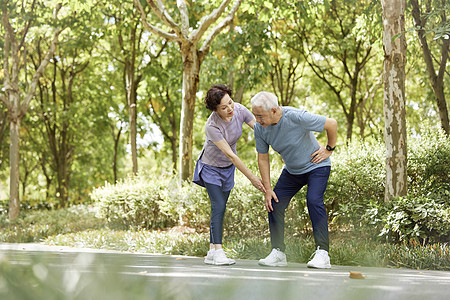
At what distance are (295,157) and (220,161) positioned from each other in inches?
33.9

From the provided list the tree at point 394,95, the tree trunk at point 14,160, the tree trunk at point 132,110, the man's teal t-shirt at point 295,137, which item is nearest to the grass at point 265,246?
the tree at point 394,95

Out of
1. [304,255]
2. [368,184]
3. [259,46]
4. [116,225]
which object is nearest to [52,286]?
[304,255]

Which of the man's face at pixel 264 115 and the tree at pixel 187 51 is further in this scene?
the tree at pixel 187 51

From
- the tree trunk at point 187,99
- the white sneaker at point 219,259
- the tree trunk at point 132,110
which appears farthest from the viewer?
the tree trunk at point 132,110

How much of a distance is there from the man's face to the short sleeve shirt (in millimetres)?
509

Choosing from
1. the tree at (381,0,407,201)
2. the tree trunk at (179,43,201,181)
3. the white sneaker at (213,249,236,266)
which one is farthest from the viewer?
the tree trunk at (179,43,201,181)

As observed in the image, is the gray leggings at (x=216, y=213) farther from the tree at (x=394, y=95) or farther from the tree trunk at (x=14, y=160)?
the tree trunk at (x=14, y=160)

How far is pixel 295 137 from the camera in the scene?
187 inches

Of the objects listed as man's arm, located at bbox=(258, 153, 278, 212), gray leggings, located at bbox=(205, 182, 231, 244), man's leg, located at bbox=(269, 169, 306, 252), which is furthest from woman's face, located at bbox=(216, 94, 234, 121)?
man's leg, located at bbox=(269, 169, 306, 252)

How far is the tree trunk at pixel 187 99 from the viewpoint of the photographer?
1082cm

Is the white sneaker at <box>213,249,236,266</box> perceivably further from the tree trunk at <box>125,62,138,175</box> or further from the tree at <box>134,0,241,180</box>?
the tree trunk at <box>125,62,138,175</box>

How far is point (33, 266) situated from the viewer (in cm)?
181

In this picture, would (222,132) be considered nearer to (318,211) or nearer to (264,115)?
(264,115)

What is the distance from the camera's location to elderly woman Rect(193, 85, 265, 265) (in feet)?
16.1
